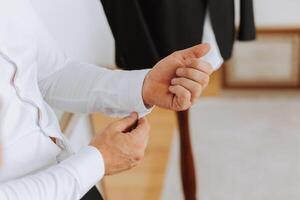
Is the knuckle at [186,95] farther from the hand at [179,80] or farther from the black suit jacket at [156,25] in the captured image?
the black suit jacket at [156,25]

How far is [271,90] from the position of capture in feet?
7.91

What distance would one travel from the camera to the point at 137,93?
0.88 metres

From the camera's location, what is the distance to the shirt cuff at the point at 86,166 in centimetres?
73

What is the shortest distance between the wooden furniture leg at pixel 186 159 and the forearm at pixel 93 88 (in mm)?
634

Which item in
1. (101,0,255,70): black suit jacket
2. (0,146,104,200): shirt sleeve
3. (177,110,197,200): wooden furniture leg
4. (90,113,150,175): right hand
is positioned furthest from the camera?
(177,110,197,200): wooden furniture leg

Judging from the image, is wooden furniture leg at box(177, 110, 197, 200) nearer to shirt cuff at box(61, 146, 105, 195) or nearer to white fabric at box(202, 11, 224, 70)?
white fabric at box(202, 11, 224, 70)

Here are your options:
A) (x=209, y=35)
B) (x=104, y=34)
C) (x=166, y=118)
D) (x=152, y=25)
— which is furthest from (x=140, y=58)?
(x=104, y=34)

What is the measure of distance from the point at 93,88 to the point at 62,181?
0.24m

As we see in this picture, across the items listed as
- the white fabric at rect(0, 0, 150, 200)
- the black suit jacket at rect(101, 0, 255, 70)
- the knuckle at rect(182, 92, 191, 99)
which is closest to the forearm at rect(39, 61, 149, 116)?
the white fabric at rect(0, 0, 150, 200)

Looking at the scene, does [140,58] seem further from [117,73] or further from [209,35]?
[117,73]

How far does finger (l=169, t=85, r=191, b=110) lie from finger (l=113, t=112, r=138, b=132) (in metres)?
0.07

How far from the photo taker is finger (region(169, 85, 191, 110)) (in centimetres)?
81

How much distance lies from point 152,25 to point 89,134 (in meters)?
0.56

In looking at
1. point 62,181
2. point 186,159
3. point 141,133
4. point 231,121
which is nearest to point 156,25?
point 186,159
